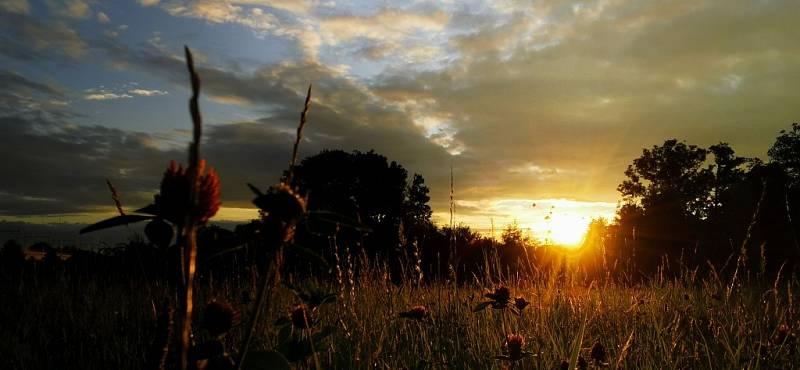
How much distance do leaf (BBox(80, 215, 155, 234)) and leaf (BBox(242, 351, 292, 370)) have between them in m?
0.31

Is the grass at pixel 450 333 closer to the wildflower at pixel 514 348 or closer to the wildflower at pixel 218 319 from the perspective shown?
the wildflower at pixel 514 348

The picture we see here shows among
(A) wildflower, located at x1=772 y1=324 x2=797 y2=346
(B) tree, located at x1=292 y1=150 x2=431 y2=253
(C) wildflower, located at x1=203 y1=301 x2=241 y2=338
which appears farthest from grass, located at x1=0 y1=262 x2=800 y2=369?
(B) tree, located at x1=292 y1=150 x2=431 y2=253

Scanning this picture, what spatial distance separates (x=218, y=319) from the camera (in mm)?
824

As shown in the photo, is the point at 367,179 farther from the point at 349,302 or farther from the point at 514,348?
the point at 514,348

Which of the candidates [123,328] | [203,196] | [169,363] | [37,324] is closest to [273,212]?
[203,196]

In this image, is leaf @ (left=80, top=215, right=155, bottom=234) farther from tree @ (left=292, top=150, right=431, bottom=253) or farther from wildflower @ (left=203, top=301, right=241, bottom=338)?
tree @ (left=292, top=150, right=431, bottom=253)

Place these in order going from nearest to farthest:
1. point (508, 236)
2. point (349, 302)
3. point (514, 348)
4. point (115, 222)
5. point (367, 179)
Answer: point (115, 222) < point (514, 348) < point (349, 302) < point (508, 236) < point (367, 179)

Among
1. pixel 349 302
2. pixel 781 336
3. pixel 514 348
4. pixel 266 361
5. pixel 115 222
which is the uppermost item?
pixel 115 222

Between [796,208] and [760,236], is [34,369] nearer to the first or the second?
[760,236]

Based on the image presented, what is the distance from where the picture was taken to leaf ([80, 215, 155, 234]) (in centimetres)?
72

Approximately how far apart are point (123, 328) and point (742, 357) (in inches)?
182

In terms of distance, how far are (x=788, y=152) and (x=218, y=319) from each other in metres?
40.2

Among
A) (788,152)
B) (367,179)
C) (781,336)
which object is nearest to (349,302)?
(781,336)

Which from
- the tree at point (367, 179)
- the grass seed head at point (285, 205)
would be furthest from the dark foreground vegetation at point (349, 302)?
the tree at point (367, 179)
